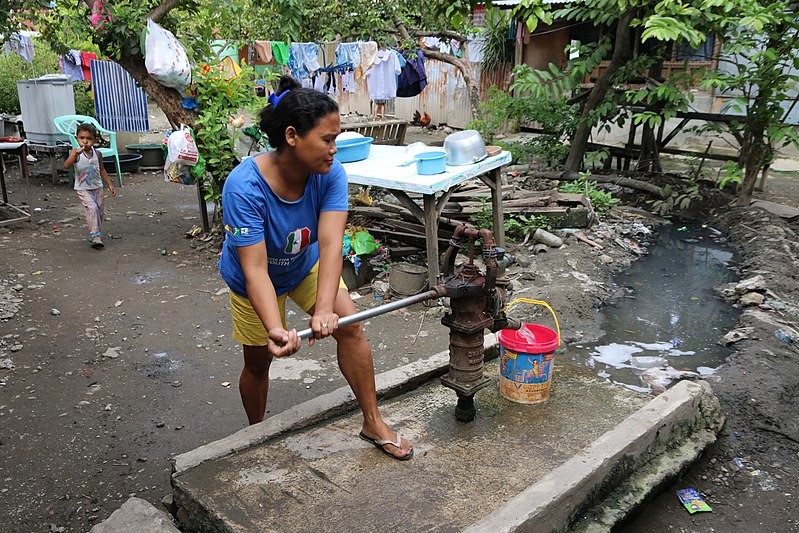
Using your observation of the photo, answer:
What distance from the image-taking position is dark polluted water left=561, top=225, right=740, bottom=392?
466cm

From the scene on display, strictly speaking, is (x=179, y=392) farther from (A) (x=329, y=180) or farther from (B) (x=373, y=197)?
(B) (x=373, y=197)

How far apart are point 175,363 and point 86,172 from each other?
3.57m

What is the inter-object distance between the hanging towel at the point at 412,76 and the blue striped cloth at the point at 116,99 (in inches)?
187

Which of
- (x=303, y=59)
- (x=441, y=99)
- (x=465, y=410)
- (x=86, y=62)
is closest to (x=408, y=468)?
(x=465, y=410)

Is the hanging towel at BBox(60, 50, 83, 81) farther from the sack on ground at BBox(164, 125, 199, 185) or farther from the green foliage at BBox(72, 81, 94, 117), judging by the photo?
the sack on ground at BBox(164, 125, 199, 185)

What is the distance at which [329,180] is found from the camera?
9.06 feet

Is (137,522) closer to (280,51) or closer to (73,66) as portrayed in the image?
(280,51)

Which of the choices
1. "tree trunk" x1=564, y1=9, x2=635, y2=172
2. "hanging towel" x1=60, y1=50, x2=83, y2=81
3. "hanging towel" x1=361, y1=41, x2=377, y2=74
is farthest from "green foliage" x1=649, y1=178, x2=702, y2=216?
"hanging towel" x1=60, y1=50, x2=83, y2=81

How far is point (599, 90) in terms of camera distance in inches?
377

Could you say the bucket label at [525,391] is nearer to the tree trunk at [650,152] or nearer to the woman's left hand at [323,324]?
the woman's left hand at [323,324]

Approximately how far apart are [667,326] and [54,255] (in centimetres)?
630

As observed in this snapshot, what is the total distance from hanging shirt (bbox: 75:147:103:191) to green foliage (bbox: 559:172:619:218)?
5.85m

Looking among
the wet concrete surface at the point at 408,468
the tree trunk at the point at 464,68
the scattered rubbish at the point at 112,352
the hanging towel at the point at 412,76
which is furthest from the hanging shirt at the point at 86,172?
the tree trunk at the point at 464,68

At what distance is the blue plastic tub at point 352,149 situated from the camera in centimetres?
593
